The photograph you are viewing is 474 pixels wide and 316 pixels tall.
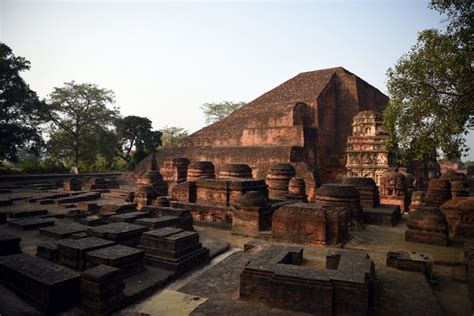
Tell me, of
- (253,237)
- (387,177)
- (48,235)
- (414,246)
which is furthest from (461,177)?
(48,235)

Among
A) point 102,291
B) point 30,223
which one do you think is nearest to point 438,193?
point 102,291

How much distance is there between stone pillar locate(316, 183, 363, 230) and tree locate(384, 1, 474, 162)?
1.87 metres

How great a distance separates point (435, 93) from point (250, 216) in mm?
5555

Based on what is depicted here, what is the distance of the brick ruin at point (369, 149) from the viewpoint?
15.9 m

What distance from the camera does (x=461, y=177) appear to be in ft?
41.6

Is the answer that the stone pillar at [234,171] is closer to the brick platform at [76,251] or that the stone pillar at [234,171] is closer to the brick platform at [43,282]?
the brick platform at [76,251]

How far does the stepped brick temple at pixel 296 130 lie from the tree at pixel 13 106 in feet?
27.4

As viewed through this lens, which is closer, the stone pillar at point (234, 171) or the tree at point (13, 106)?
the stone pillar at point (234, 171)

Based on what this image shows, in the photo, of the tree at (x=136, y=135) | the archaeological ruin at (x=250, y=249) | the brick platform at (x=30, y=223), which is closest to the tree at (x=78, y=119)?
the tree at (x=136, y=135)

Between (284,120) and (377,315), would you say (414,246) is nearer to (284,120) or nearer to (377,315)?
(377,315)

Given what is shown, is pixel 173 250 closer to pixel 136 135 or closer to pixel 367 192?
pixel 367 192

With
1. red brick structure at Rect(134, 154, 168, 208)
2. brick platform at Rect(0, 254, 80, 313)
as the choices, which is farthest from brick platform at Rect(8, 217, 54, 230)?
brick platform at Rect(0, 254, 80, 313)

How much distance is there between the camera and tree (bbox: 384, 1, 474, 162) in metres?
6.41

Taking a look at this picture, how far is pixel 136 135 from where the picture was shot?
34.7 metres
